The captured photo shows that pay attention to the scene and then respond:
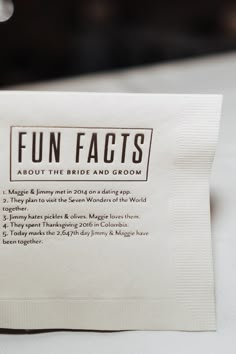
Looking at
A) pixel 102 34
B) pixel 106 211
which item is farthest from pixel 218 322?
pixel 102 34

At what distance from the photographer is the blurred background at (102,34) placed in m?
0.78

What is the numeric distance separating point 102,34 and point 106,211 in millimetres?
507

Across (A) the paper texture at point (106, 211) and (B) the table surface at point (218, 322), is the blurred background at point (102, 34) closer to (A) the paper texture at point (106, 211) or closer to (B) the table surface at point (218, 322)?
(B) the table surface at point (218, 322)

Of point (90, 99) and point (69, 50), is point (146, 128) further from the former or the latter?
point (69, 50)

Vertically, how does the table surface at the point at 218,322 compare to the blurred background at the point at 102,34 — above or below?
below

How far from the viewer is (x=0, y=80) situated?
0.81 metres

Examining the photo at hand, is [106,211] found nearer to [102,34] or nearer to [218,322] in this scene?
[218,322]

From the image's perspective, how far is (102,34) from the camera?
830 mm

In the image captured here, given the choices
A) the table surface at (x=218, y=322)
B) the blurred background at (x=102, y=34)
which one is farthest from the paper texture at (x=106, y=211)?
the blurred background at (x=102, y=34)

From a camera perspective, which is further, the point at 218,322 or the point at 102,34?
the point at 102,34

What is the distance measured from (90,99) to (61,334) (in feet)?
0.58

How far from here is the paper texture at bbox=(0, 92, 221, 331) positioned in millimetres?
371

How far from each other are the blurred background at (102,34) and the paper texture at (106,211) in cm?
45

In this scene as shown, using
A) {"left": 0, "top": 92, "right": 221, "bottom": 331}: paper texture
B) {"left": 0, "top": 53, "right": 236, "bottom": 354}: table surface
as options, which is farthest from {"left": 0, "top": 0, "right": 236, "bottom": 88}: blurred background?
{"left": 0, "top": 92, "right": 221, "bottom": 331}: paper texture
